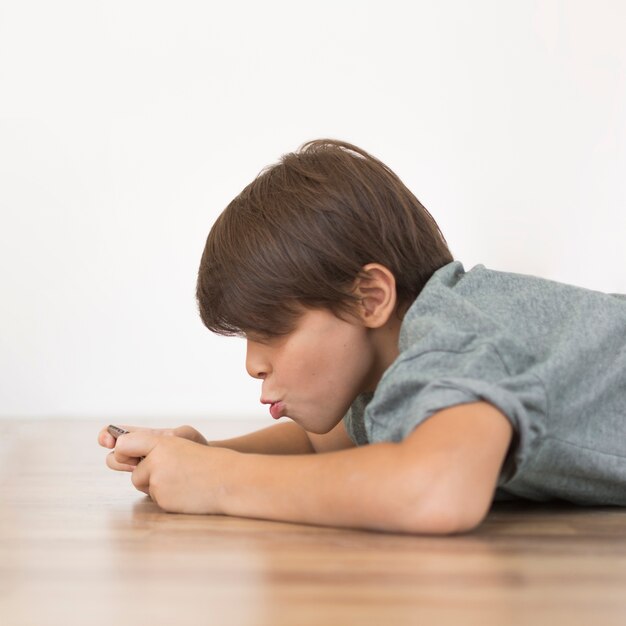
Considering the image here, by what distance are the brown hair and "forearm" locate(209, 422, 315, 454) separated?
330 millimetres

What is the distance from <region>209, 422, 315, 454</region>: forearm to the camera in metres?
1.49

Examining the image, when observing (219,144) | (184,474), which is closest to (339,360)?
(184,474)

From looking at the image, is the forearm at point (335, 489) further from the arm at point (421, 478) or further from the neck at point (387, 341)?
the neck at point (387, 341)

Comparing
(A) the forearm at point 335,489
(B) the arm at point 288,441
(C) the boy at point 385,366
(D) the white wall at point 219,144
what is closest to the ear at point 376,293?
(C) the boy at point 385,366

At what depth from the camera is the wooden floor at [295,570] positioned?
2.13 ft

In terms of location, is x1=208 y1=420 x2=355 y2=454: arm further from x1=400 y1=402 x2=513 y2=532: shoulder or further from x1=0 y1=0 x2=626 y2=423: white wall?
x1=0 y1=0 x2=626 y2=423: white wall

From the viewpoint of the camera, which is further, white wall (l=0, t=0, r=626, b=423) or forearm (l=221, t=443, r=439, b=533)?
white wall (l=0, t=0, r=626, b=423)

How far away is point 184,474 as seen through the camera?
1.06 m

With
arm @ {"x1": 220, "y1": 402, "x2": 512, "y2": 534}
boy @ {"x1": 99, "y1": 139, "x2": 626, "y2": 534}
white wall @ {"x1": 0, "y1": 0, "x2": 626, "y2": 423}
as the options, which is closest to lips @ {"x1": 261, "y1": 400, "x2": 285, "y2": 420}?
boy @ {"x1": 99, "y1": 139, "x2": 626, "y2": 534}

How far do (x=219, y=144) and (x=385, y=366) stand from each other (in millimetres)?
1524

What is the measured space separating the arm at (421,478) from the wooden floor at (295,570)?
0.9 inches

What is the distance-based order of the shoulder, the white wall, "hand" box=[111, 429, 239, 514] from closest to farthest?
1. the shoulder
2. "hand" box=[111, 429, 239, 514]
3. the white wall

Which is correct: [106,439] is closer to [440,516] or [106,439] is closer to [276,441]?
[276,441]

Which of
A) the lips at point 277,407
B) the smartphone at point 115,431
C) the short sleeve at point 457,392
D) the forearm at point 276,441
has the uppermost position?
the short sleeve at point 457,392
